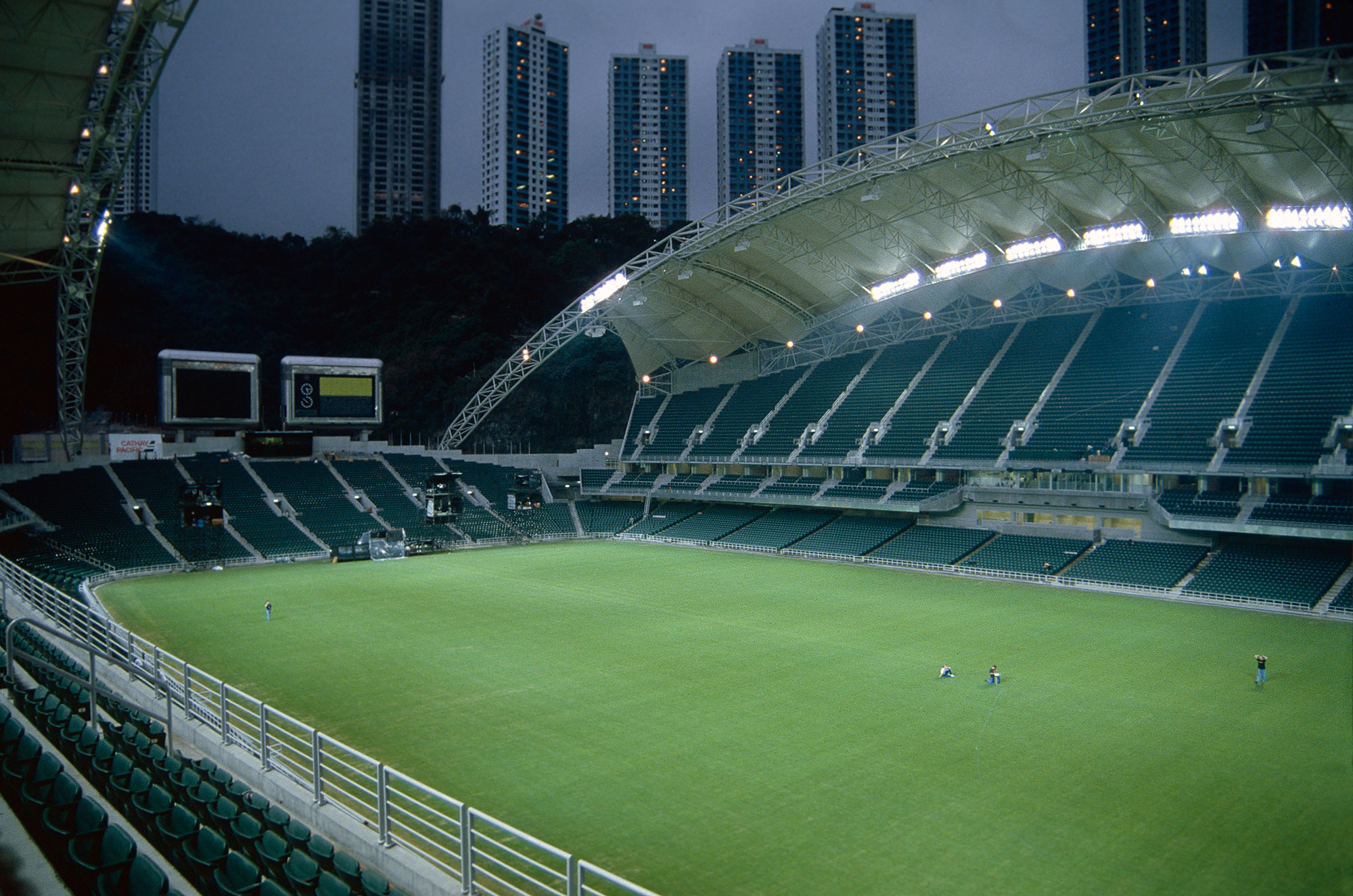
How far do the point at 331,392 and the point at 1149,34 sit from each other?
4964 inches

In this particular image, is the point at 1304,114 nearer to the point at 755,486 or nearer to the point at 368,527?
the point at 755,486

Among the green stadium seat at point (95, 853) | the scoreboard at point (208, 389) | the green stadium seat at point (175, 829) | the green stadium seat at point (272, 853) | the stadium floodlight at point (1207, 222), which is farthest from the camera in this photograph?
the scoreboard at point (208, 389)

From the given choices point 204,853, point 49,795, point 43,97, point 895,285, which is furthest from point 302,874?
point 895,285

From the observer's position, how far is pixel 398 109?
165 metres

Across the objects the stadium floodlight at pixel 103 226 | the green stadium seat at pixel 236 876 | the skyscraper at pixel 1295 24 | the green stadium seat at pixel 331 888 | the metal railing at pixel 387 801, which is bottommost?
the metal railing at pixel 387 801

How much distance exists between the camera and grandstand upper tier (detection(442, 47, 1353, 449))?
96.7 ft

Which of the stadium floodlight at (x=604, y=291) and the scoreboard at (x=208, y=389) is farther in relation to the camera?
the scoreboard at (x=208, y=389)

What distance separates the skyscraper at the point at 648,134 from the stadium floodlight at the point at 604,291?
405 ft

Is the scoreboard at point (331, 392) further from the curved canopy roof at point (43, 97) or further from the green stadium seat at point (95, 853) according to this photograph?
the green stadium seat at point (95, 853)

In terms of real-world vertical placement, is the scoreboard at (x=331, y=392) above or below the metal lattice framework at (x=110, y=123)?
below

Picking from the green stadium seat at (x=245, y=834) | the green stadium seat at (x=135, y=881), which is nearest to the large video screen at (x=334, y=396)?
the green stadium seat at (x=245, y=834)

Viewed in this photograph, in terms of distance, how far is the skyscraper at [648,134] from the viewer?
554 feet

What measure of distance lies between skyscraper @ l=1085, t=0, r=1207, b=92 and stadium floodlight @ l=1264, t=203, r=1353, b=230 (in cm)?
9220

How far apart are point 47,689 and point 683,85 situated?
177786mm
